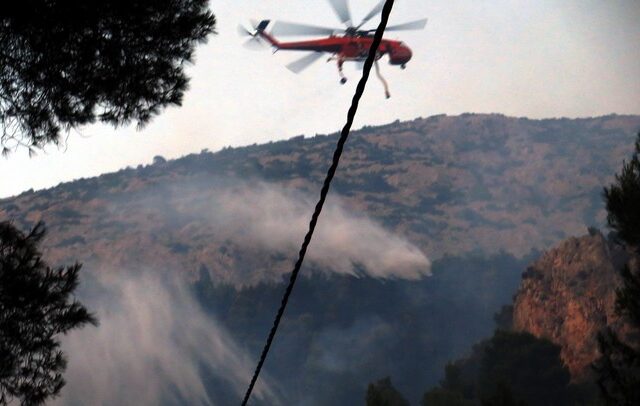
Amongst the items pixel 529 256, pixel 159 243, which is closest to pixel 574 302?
pixel 529 256

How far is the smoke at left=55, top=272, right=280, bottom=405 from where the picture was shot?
7944cm

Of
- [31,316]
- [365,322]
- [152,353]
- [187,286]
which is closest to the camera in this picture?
[31,316]

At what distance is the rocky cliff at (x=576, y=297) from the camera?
44.6m

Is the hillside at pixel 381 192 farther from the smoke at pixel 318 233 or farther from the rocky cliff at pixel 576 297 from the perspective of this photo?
the rocky cliff at pixel 576 297

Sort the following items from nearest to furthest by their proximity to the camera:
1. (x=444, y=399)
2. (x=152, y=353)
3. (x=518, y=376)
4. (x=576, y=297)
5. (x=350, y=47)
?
(x=350, y=47) < (x=444, y=399) < (x=518, y=376) < (x=576, y=297) < (x=152, y=353)

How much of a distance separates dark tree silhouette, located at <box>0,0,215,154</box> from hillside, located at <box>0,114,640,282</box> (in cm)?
9372

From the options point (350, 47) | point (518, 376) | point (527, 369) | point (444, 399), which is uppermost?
point (350, 47)

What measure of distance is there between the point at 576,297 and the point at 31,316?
47.2 meters

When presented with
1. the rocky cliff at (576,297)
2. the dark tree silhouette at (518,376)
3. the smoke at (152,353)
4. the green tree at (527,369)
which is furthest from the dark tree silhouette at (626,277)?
the smoke at (152,353)

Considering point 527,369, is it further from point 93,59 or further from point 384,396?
point 93,59

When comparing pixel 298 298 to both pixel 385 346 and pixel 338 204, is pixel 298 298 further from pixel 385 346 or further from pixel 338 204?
pixel 338 204

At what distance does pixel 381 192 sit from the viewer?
5285 inches

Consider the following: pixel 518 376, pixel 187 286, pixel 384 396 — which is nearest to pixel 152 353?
pixel 187 286

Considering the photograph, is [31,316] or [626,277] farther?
[626,277]
